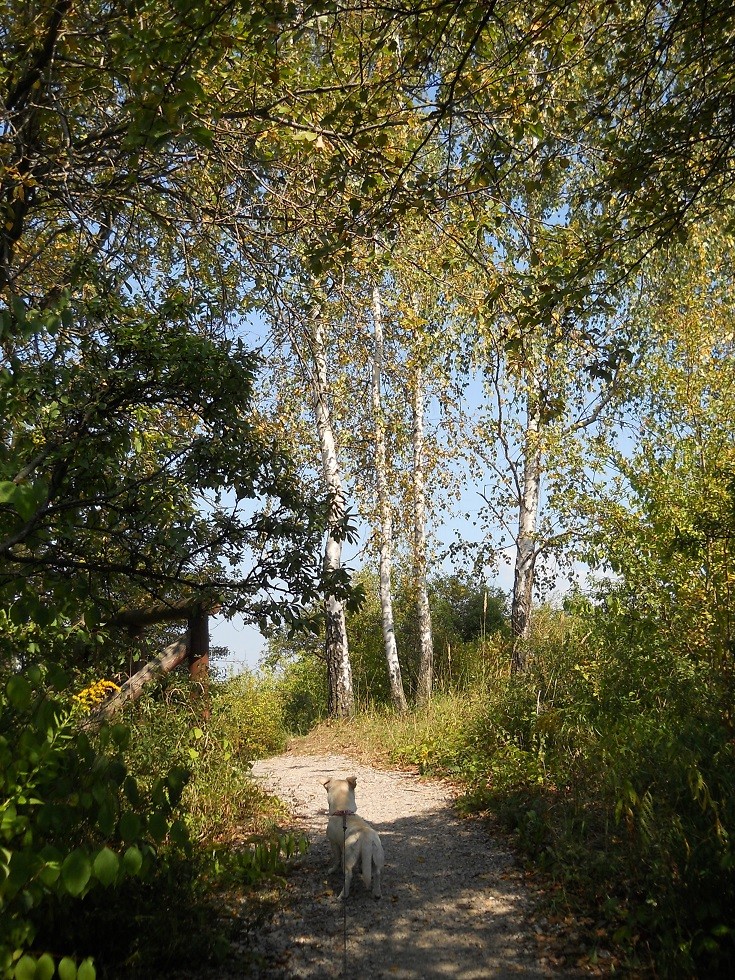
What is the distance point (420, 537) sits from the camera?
50.4ft

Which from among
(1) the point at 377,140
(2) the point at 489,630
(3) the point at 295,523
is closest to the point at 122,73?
(1) the point at 377,140

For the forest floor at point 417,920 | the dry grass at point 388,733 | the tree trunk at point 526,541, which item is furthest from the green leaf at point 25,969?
the tree trunk at point 526,541

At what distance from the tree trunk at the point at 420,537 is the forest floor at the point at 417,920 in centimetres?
700

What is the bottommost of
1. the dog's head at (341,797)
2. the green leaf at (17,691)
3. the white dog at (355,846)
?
the white dog at (355,846)

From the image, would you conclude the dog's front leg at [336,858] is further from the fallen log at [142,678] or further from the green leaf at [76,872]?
the green leaf at [76,872]

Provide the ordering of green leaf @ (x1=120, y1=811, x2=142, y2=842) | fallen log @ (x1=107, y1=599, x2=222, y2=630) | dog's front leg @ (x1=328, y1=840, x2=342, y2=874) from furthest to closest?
fallen log @ (x1=107, y1=599, x2=222, y2=630), dog's front leg @ (x1=328, y1=840, x2=342, y2=874), green leaf @ (x1=120, y1=811, x2=142, y2=842)

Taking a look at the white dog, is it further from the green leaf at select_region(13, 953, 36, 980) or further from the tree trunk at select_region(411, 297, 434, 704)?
the tree trunk at select_region(411, 297, 434, 704)

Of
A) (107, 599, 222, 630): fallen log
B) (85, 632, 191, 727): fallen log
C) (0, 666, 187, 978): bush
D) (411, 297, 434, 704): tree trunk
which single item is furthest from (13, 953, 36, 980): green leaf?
(411, 297, 434, 704): tree trunk

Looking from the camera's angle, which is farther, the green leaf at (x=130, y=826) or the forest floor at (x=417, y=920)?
the forest floor at (x=417, y=920)

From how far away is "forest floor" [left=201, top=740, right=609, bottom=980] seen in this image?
199 inches

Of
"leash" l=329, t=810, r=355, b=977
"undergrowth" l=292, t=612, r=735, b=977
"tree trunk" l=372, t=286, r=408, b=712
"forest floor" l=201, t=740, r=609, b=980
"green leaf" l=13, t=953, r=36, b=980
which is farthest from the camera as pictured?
"tree trunk" l=372, t=286, r=408, b=712

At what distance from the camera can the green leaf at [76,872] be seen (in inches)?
91.2

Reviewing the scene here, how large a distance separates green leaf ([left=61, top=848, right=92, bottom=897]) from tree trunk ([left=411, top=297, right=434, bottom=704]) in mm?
12840

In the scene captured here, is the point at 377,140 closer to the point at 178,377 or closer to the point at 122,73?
the point at 122,73
